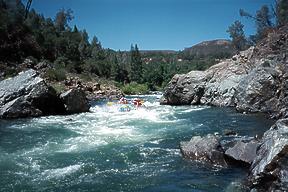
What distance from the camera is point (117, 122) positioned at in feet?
69.7

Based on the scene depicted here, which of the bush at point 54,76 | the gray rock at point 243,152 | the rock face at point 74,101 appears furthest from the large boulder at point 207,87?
the gray rock at point 243,152

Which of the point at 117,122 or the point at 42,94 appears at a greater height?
the point at 42,94

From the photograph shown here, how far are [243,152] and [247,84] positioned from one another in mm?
14889

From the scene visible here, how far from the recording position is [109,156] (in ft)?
41.1

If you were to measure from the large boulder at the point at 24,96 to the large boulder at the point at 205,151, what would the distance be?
1442 cm

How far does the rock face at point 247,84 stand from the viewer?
894 inches

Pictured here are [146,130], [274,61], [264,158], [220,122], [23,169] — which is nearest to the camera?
[264,158]

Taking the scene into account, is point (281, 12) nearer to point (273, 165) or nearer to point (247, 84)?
point (247, 84)

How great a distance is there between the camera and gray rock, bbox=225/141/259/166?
1040cm

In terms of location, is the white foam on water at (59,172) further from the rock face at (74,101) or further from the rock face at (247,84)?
the rock face at (74,101)

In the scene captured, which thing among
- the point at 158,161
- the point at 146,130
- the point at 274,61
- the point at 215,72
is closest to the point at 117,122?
the point at 146,130

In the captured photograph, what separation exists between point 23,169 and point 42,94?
13.4 metres

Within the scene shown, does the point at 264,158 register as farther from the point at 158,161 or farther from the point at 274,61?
the point at 274,61

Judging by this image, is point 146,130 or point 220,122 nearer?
point 146,130
